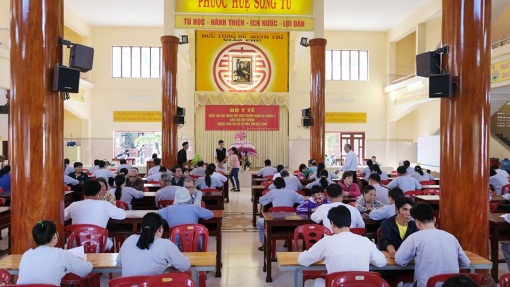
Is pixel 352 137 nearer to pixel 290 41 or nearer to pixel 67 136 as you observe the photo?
pixel 290 41

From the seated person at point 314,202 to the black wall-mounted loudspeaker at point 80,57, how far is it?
3103 mm

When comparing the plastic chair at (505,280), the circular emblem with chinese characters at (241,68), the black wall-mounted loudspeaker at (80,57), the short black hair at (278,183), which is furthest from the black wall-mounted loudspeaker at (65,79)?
the circular emblem with chinese characters at (241,68)

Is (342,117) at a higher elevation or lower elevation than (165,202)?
higher

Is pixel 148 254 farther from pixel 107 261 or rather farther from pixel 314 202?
pixel 314 202

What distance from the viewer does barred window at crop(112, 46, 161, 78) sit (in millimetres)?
20156

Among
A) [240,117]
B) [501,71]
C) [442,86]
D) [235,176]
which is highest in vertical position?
[501,71]

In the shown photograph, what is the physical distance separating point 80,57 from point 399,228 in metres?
3.78

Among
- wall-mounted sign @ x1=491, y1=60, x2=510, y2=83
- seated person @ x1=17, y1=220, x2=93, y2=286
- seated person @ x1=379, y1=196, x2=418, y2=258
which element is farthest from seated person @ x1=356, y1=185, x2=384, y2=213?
wall-mounted sign @ x1=491, y1=60, x2=510, y2=83

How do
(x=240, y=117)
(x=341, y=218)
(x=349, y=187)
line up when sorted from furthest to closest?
(x=240, y=117) < (x=349, y=187) < (x=341, y=218)

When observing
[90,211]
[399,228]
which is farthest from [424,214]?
[90,211]

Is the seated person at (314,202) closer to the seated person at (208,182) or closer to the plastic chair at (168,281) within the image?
the plastic chair at (168,281)

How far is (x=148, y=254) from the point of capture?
3369mm

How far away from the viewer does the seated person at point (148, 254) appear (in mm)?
3359

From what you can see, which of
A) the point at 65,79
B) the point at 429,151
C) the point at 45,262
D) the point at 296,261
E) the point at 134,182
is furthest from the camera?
the point at 429,151
